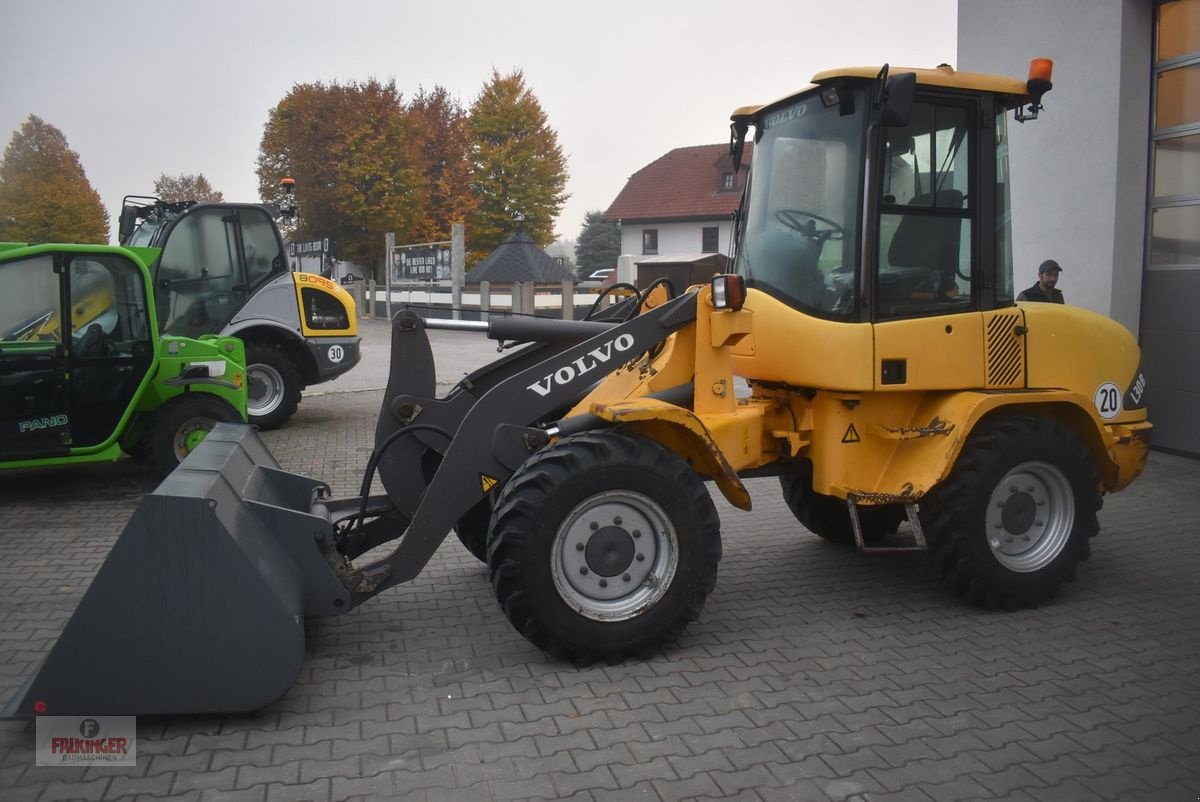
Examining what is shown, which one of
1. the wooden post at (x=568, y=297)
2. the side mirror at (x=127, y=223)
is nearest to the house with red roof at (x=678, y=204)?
the wooden post at (x=568, y=297)

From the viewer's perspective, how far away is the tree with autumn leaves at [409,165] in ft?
134

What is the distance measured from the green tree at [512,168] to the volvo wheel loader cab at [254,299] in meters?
33.7

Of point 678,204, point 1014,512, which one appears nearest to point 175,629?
point 1014,512

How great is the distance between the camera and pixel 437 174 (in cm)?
4616

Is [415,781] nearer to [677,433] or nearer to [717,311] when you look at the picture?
[677,433]

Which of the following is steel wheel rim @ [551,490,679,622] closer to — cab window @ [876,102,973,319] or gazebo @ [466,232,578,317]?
cab window @ [876,102,973,319]

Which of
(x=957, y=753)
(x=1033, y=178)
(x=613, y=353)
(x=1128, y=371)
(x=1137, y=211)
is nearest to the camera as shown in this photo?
(x=957, y=753)

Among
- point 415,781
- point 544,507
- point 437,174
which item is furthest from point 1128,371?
point 437,174

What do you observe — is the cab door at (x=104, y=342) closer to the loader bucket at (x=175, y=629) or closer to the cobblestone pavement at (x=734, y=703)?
the cobblestone pavement at (x=734, y=703)

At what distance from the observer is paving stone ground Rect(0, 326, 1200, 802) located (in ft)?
11.5

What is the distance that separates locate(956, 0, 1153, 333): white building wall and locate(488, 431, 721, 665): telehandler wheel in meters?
6.82

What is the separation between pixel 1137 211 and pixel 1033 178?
3.67 feet

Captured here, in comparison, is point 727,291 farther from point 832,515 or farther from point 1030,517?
point 832,515

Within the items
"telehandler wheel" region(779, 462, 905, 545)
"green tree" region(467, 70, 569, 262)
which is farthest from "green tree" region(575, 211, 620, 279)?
"telehandler wheel" region(779, 462, 905, 545)
